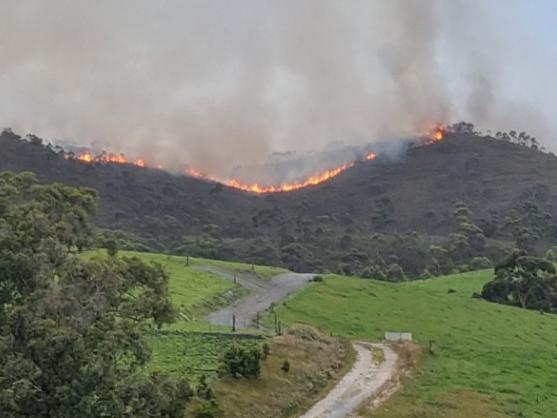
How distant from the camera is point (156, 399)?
27.2m

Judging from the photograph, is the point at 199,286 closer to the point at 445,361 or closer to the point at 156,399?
the point at 445,361

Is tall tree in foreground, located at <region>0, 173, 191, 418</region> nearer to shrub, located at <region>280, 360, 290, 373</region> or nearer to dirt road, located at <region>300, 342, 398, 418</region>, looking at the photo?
dirt road, located at <region>300, 342, 398, 418</region>

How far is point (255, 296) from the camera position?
281 feet

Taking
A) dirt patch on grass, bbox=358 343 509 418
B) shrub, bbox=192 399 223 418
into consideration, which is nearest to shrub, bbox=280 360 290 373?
dirt patch on grass, bbox=358 343 509 418

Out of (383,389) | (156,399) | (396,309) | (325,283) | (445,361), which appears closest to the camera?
(156,399)

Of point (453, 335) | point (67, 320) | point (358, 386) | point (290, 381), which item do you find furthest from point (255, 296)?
point (67, 320)

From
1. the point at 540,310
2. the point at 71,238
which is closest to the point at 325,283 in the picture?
the point at 540,310

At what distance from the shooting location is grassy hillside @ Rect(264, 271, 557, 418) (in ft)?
138

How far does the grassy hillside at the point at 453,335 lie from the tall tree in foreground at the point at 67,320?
52.6 ft

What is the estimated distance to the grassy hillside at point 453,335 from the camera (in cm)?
4209

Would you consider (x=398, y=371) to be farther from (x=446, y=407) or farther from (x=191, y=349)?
(x=191, y=349)

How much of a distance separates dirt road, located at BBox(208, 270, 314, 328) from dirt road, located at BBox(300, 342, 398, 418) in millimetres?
16102

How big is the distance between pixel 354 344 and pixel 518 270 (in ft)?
172

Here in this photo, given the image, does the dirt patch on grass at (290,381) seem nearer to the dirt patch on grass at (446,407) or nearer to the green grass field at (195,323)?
the green grass field at (195,323)
